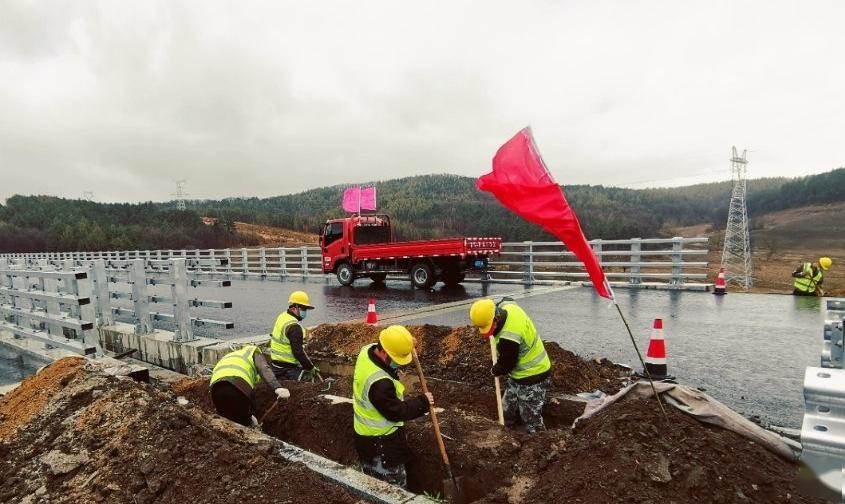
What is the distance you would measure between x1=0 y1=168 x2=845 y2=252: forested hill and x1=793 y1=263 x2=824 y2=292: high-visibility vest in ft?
138

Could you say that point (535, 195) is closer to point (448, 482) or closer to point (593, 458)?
point (593, 458)

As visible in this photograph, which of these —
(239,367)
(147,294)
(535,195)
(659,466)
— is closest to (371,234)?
(147,294)

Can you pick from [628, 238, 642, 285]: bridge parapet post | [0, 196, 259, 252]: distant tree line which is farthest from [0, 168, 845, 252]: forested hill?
[628, 238, 642, 285]: bridge parapet post

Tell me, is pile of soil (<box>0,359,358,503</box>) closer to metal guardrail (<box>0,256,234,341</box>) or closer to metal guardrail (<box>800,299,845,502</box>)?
metal guardrail (<box>800,299,845,502</box>)

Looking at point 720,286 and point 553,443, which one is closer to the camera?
point 553,443

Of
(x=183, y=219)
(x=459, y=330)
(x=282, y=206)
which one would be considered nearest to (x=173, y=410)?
(x=459, y=330)

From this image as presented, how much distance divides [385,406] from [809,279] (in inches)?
417

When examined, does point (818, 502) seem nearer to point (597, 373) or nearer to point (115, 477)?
point (597, 373)

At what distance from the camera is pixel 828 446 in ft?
5.31

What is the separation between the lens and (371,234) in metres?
17.3

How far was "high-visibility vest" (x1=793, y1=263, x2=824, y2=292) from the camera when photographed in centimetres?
1020

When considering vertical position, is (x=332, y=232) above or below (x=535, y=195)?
below

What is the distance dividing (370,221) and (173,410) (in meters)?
13.5

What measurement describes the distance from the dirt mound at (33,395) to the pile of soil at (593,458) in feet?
7.29
